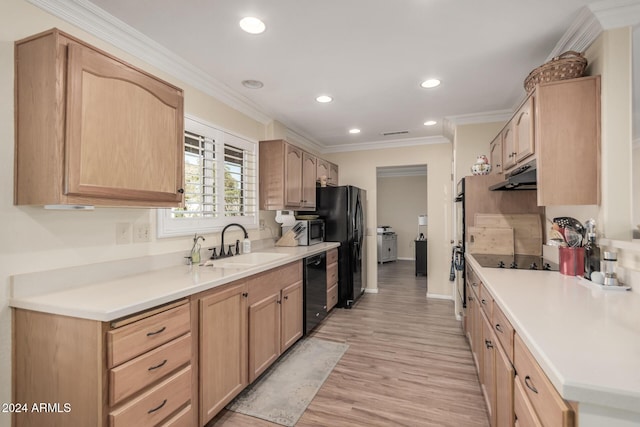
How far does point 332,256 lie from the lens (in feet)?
13.1

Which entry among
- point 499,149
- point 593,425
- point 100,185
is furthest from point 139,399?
point 499,149

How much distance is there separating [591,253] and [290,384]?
2196 millimetres

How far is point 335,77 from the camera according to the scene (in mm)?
2691

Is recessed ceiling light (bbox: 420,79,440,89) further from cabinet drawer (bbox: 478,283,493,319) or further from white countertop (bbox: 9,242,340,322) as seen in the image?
white countertop (bbox: 9,242,340,322)

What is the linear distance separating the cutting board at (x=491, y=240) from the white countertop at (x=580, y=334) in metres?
1.16

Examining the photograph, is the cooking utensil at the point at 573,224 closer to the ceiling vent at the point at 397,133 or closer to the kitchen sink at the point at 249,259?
the kitchen sink at the point at 249,259

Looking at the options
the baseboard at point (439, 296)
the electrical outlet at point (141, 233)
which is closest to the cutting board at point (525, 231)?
the baseboard at point (439, 296)

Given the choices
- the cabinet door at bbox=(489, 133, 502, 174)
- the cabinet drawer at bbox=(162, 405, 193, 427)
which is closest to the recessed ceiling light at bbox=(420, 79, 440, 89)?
the cabinet door at bbox=(489, 133, 502, 174)

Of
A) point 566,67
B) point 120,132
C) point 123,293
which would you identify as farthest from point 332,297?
point 566,67

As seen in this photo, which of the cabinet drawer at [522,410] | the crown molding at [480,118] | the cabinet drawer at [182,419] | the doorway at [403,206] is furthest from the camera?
the doorway at [403,206]

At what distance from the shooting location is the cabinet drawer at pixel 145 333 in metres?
1.28

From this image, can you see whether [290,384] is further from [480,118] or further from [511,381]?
[480,118]

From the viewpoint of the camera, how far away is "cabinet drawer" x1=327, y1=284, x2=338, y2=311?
3871 millimetres

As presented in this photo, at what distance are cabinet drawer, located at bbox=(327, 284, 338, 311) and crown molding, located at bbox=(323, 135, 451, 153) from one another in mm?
2380
